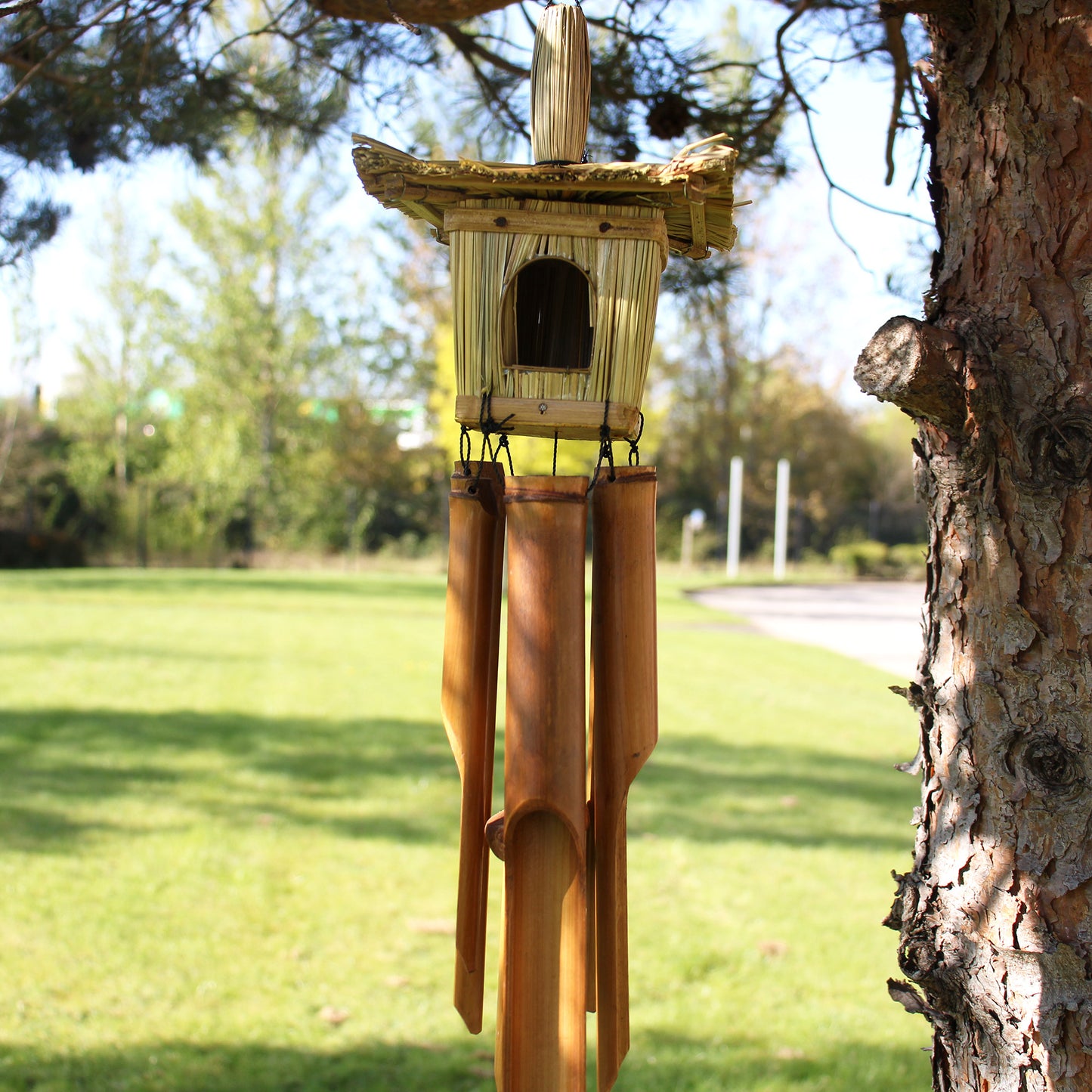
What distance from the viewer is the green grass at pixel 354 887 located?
3.62 metres

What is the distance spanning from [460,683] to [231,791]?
5033 mm

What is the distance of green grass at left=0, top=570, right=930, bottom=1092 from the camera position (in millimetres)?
3621

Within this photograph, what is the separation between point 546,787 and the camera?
143cm

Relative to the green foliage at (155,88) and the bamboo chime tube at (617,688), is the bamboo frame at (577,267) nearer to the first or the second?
the bamboo chime tube at (617,688)

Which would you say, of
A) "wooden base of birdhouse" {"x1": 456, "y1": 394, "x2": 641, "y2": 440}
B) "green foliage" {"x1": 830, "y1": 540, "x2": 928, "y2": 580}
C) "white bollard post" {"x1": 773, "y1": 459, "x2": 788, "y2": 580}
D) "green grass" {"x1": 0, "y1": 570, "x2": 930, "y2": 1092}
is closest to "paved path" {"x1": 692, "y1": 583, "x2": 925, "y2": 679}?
"white bollard post" {"x1": 773, "y1": 459, "x2": 788, "y2": 580}

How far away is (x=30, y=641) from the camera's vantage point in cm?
1075

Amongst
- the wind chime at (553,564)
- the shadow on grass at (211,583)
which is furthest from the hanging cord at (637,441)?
the shadow on grass at (211,583)

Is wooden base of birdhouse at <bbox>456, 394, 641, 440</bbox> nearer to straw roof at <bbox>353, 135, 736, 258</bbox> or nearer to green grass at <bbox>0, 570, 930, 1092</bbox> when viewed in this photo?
straw roof at <bbox>353, 135, 736, 258</bbox>

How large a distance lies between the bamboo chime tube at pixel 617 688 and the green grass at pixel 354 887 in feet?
7.39

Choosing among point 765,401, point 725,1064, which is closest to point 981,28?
point 725,1064

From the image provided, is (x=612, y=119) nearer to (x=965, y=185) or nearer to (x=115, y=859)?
(x=965, y=185)

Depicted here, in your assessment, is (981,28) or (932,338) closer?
(932,338)

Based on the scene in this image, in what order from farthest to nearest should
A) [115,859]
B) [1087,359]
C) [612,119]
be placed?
[115,859] < [612,119] < [1087,359]

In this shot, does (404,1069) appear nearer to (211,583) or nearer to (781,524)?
(211,583)
